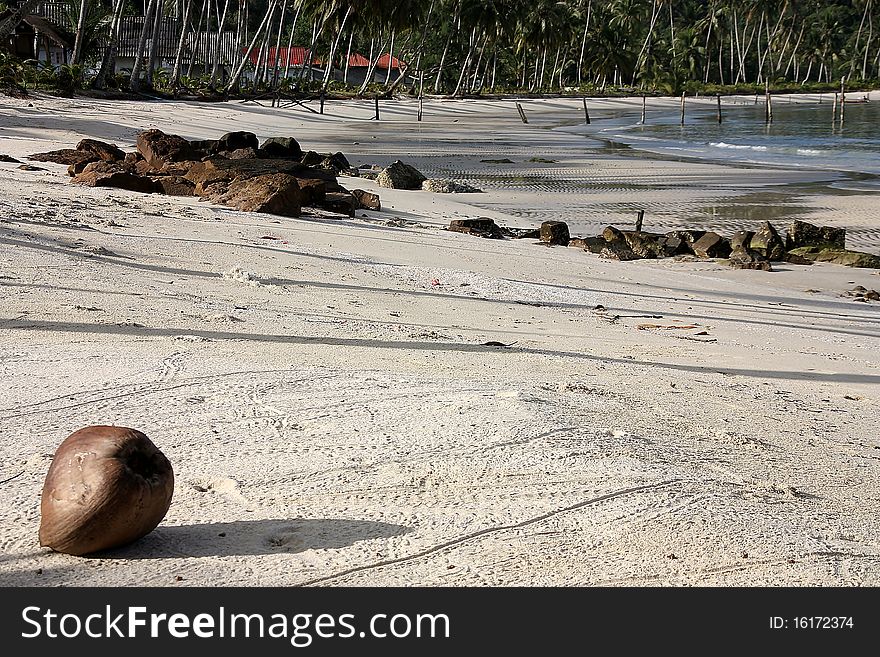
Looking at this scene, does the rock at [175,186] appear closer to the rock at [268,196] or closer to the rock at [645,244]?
the rock at [268,196]

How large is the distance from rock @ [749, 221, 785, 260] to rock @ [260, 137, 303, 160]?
861 cm

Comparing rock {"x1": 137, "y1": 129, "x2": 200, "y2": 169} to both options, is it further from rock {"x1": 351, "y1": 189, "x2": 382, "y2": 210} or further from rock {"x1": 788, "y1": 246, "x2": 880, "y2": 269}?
rock {"x1": 788, "y1": 246, "x2": 880, "y2": 269}

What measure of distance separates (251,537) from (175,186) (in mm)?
10874

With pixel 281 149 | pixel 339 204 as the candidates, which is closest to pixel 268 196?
pixel 339 204

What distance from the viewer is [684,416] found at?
15.8 ft

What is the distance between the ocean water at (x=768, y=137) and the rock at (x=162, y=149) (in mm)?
15355

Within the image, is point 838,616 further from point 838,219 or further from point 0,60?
point 0,60

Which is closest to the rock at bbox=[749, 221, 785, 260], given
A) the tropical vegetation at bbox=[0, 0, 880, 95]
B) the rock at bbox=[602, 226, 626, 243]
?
the rock at bbox=[602, 226, 626, 243]

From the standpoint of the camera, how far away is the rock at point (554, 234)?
1335 cm

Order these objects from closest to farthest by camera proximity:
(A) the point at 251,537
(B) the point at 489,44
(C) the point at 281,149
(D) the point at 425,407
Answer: (A) the point at 251,537 → (D) the point at 425,407 → (C) the point at 281,149 → (B) the point at 489,44

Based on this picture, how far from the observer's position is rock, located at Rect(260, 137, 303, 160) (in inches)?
712

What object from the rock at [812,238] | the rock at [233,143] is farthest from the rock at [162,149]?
the rock at [812,238]

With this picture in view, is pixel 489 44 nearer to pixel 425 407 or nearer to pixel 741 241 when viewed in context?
pixel 741 241

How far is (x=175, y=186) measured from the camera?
13.3 meters
